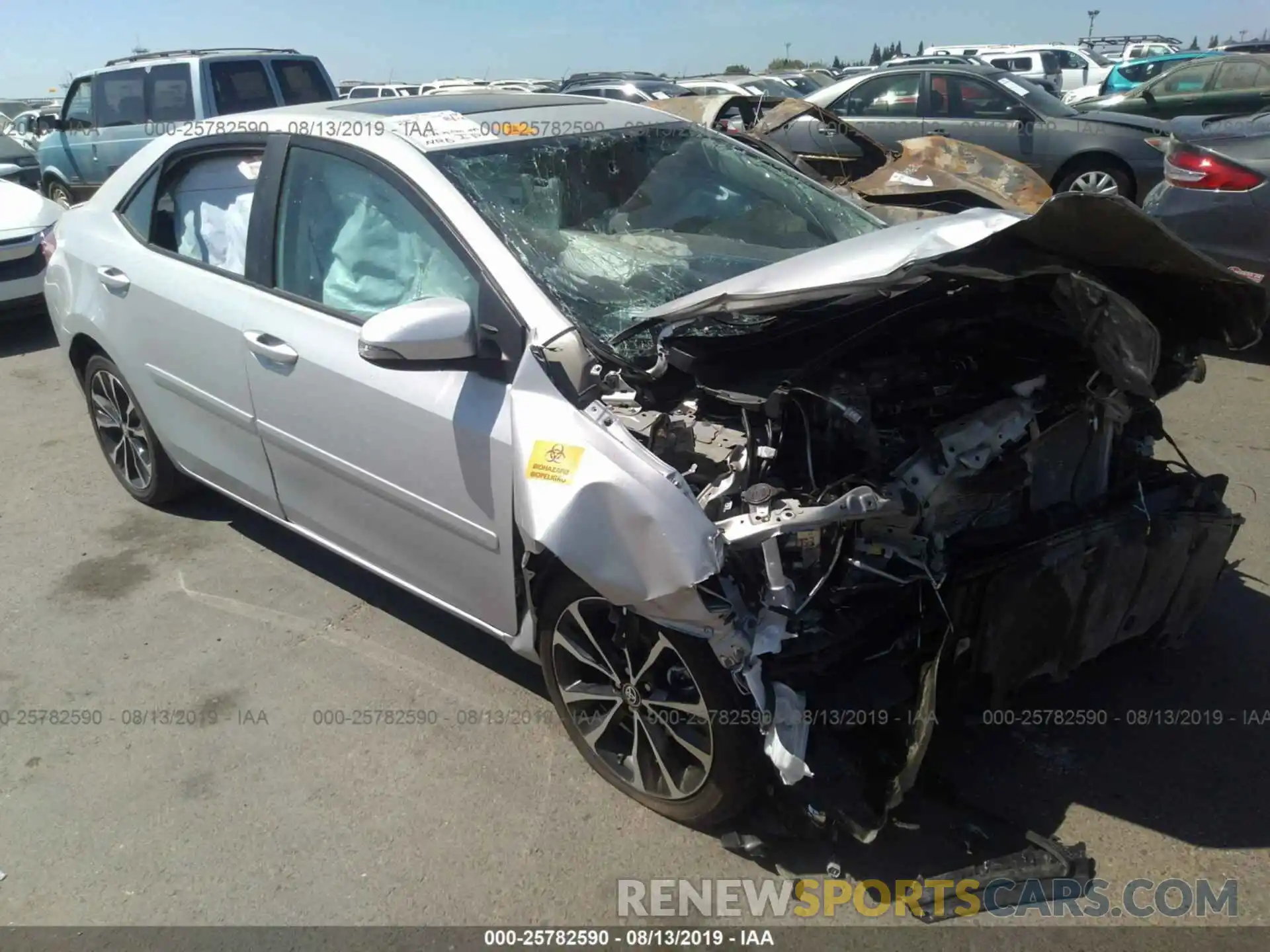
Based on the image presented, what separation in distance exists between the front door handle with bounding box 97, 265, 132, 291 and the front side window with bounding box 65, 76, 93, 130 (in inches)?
361

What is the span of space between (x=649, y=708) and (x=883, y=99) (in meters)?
9.26

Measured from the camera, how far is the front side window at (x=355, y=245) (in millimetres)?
2924

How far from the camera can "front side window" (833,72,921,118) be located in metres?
10.1

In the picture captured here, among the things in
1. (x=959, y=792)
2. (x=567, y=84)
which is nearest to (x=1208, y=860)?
(x=959, y=792)

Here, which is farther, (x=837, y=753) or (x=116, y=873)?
(x=116, y=873)

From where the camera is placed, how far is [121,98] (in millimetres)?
11000

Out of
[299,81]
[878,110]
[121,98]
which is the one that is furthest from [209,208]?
[121,98]

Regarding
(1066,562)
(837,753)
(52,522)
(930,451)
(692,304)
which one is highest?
(692,304)

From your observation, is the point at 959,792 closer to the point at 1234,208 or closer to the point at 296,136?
the point at 296,136

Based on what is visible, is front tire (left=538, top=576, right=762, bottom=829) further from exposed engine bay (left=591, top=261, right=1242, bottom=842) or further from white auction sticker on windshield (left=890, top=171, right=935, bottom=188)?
white auction sticker on windshield (left=890, top=171, right=935, bottom=188)

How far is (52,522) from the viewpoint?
4.59 m

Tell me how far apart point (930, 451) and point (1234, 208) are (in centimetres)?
436

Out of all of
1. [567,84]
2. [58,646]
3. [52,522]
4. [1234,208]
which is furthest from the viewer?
[567,84]

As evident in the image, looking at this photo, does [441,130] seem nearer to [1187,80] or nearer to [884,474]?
[884,474]
